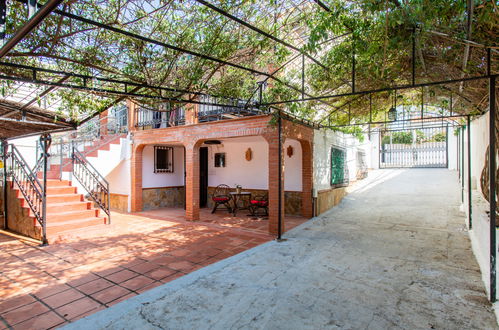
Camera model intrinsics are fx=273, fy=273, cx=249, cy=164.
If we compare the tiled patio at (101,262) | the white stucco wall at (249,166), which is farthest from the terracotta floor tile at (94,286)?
the white stucco wall at (249,166)

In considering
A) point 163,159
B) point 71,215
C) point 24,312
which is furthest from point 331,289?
point 163,159

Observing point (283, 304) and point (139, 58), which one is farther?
point (139, 58)

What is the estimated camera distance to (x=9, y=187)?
7.21 meters

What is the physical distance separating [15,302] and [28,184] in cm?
465

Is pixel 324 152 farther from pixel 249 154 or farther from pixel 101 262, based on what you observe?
pixel 101 262

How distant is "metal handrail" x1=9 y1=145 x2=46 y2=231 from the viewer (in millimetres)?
6227

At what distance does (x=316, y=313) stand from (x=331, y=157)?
7.23m

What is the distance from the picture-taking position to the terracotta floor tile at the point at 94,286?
12.1 ft

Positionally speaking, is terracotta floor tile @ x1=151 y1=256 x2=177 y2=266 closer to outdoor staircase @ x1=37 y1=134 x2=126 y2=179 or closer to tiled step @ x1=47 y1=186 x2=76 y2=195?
tiled step @ x1=47 y1=186 x2=76 y2=195

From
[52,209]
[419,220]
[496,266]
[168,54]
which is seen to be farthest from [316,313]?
[52,209]

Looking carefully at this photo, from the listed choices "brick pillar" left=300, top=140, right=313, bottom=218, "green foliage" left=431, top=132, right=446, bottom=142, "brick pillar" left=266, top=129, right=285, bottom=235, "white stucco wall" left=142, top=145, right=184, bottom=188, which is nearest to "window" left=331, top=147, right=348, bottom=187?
"brick pillar" left=300, top=140, right=313, bottom=218

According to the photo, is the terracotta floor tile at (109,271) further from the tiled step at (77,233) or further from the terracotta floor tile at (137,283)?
the tiled step at (77,233)

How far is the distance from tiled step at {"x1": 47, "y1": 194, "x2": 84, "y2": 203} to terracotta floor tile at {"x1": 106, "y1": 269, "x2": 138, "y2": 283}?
4.22m

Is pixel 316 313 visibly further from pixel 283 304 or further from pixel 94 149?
pixel 94 149
